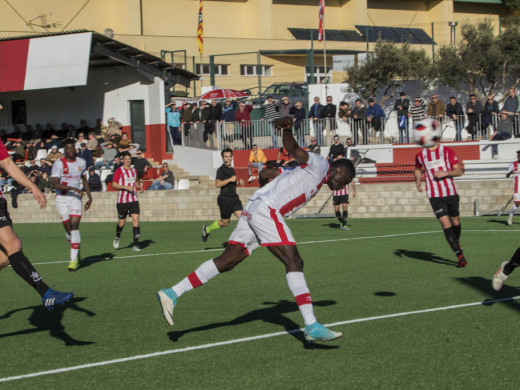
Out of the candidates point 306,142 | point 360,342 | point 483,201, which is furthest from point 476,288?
point 306,142

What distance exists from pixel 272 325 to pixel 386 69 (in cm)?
2713

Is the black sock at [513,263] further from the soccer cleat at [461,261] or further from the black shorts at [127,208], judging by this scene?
the black shorts at [127,208]

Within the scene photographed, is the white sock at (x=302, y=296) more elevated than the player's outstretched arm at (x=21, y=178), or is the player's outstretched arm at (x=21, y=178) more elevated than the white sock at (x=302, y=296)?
the player's outstretched arm at (x=21, y=178)

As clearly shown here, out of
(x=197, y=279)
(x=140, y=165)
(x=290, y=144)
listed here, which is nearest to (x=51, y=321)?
(x=197, y=279)

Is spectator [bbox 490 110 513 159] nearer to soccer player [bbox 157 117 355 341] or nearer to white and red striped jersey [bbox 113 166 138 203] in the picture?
white and red striped jersey [bbox 113 166 138 203]

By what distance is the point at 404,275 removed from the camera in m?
10.7

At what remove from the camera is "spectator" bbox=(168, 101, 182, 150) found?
102 ft

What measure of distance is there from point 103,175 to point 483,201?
13885mm

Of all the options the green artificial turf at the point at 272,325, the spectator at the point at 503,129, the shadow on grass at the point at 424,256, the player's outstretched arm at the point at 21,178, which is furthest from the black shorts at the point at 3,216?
the spectator at the point at 503,129

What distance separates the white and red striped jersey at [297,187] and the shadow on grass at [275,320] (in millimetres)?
1260

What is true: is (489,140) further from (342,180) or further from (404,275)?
(342,180)

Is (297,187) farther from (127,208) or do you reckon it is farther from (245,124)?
(245,124)

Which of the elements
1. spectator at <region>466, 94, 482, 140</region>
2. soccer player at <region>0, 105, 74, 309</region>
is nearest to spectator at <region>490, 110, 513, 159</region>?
spectator at <region>466, 94, 482, 140</region>

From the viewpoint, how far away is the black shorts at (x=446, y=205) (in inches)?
457
